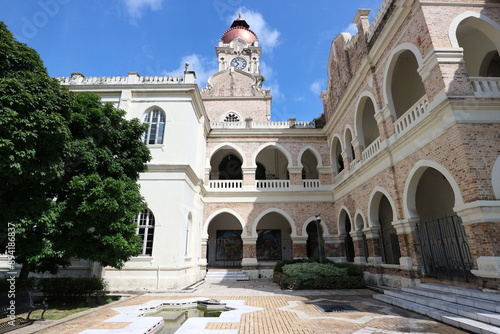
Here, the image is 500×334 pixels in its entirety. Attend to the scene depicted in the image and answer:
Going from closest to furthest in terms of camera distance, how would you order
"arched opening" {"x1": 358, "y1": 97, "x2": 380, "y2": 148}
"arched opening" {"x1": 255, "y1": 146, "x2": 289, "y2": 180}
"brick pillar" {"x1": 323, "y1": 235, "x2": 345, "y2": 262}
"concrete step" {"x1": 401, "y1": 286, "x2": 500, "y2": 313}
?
1. "concrete step" {"x1": 401, "y1": 286, "x2": 500, "y2": 313}
2. "arched opening" {"x1": 358, "y1": 97, "x2": 380, "y2": 148}
3. "brick pillar" {"x1": 323, "y1": 235, "x2": 345, "y2": 262}
4. "arched opening" {"x1": 255, "y1": 146, "x2": 289, "y2": 180}

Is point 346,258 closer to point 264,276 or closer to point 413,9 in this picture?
point 264,276

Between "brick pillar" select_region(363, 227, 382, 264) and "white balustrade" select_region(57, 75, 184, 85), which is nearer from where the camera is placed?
"brick pillar" select_region(363, 227, 382, 264)

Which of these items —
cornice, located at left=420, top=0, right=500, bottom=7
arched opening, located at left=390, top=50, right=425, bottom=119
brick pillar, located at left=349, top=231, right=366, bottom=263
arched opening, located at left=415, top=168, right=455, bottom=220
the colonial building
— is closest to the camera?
the colonial building

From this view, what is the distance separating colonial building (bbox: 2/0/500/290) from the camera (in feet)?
23.6

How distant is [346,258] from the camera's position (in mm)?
15578

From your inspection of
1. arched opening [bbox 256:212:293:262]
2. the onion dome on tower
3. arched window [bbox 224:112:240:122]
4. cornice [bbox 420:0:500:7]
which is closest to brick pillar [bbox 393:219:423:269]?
cornice [bbox 420:0:500:7]

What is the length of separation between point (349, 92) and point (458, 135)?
744 centimetres

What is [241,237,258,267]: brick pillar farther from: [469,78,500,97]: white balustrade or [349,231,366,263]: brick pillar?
[469,78,500,97]: white balustrade

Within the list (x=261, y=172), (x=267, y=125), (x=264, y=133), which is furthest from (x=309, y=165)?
(x=264, y=133)

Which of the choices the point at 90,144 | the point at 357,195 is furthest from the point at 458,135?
the point at 90,144

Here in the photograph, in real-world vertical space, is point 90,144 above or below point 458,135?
above

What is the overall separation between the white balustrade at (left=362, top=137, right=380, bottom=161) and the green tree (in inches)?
366

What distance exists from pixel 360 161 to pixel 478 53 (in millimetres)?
6110

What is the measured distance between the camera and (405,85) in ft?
43.3
